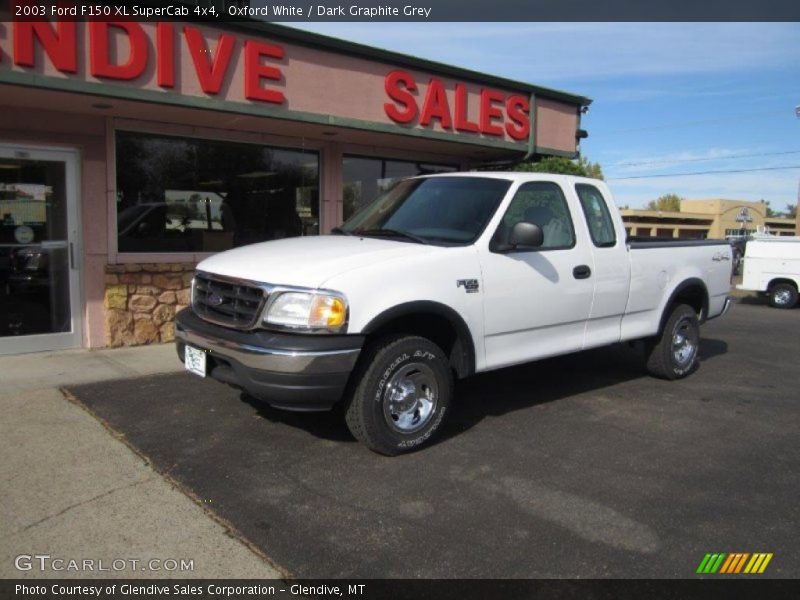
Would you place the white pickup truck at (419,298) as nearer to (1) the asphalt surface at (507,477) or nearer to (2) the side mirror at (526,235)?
(2) the side mirror at (526,235)

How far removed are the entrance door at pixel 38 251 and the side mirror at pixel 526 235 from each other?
209 inches

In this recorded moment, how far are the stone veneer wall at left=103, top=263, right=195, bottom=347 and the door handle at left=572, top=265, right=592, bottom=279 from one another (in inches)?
185

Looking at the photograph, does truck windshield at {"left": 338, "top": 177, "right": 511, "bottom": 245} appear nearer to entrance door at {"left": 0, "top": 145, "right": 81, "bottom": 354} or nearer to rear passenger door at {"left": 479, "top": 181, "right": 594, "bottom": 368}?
rear passenger door at {"left": 479, "top": 181, "right": 594, "bottom": 368}

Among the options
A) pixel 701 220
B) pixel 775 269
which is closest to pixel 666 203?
pixel 701 220

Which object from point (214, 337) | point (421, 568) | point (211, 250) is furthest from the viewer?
point (211, 250)

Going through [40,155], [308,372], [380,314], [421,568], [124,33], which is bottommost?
[421,568]

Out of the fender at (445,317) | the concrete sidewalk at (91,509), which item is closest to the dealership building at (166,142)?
the concrete sidewalk at (91,509)

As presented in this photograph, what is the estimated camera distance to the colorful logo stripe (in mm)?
3166

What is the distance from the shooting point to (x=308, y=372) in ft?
13.0

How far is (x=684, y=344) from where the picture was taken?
686 cm

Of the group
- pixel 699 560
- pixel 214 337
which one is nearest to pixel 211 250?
pixel 214 337

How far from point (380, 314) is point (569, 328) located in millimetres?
2026

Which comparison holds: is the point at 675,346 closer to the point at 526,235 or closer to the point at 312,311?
the point at 526,235

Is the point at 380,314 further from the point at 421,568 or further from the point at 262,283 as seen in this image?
the point at 421,568
